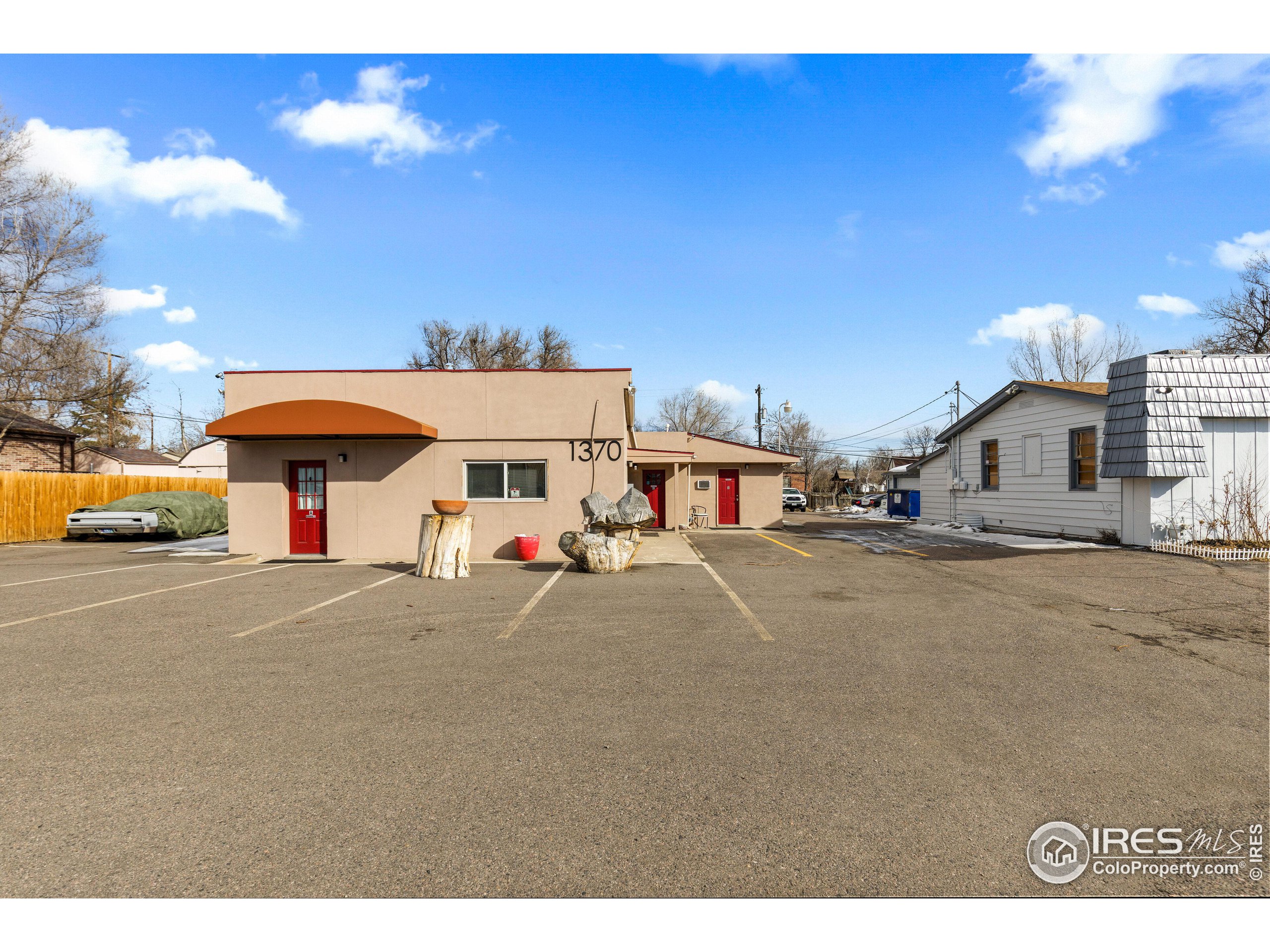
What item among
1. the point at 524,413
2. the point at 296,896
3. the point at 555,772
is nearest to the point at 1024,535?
the point at 524,413

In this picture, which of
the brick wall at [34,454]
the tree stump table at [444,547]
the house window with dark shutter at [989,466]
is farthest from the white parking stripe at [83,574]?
the house window with dark shutter at [989,466]

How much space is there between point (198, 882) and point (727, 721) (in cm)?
289

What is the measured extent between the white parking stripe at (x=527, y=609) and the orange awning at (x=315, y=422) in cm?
465

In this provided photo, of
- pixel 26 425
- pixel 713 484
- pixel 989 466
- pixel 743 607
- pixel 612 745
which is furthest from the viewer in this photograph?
pixel 26 425

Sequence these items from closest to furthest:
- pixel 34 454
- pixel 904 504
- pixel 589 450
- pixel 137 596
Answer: pixel 137 596 → pixel 589 450 → pixel 34 454 → pixel 904 504

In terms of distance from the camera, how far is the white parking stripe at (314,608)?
6.80 meters

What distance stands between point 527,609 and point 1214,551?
1337 centimetres

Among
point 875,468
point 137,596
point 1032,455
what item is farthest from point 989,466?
point 875,468

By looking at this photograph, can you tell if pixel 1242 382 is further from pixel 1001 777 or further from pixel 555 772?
pixel 555 772

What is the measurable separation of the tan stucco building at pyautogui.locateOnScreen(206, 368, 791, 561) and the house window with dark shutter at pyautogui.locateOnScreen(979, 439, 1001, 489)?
43.0 ft

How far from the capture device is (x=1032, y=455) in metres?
17.8

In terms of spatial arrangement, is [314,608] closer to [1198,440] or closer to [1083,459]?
[1198,440]

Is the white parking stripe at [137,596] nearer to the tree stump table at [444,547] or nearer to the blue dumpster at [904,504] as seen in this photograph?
the tree stump table at [444,547]

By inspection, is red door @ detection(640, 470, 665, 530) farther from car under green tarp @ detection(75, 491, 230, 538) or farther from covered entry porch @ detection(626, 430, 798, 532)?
car under green tarp @ detection(75, 491, 230, 538)
